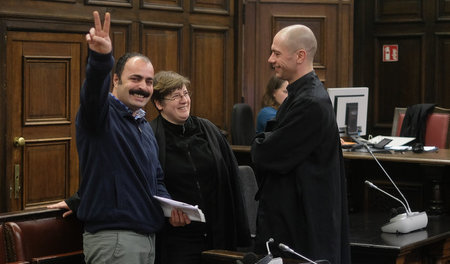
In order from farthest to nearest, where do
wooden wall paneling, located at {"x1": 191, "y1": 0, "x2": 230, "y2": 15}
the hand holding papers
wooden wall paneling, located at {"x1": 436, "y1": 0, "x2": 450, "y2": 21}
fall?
1. wooden wall paneling, located at {"x1": 436, "y1": 0, "x2": 450, "y2": 21}
2. wooden wall paneling, located at {"x1": 191, "y1": 0, "x2": 230, "y2": 15}
3. the hand holding papers

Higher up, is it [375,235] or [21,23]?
[21,23]

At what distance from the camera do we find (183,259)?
3129 millimetres

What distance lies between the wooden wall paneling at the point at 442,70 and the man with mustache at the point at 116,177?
5.93 meters

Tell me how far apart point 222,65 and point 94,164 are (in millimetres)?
4786

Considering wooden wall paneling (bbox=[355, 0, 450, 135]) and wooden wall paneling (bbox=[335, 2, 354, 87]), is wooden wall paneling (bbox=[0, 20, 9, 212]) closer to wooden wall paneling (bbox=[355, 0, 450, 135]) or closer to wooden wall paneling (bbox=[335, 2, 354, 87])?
wooden wall paneling (bbox=[335, 2, 354, 87])

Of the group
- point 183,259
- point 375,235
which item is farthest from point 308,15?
point 183,259

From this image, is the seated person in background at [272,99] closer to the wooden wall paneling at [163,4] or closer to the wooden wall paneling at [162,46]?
the wooden wall paneling at [162,46]

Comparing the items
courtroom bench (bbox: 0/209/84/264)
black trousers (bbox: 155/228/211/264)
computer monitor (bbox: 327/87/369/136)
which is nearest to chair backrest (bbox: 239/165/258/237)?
black trousers (bbox: 155/228/211/264)

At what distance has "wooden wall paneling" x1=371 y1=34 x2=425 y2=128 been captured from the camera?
8.37 m

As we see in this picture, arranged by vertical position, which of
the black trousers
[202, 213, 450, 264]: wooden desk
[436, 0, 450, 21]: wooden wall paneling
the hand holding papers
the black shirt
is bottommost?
[202, 213, 450, 264]: wooden desk

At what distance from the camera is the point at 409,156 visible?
5.51 m

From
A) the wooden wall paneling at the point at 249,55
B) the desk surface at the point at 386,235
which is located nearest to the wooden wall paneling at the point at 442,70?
the wooden wall paneling at the point at 249,55

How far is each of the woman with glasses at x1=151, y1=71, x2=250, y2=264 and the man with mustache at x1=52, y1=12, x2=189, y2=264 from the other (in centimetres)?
32

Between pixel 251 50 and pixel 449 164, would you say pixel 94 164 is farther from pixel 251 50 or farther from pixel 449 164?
pixel 251 50
